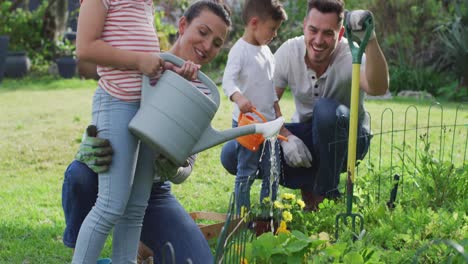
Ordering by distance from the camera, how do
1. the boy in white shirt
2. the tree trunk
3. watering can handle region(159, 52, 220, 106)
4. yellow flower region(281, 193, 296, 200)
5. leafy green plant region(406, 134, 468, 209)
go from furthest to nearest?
the tree trunk → the boy in white shirt → leafy green plant region(406, 134, 468, 209) → yellow flower region(281, 193, 296, 200) → watering can handle region(159, 52, 220, 106)

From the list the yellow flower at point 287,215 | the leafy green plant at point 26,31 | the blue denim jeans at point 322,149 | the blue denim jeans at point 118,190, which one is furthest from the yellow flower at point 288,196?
the leafy green plant at point 26,31

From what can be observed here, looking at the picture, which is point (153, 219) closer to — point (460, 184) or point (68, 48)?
point (460, 184)

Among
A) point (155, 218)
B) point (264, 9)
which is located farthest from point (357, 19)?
point (264, 9)

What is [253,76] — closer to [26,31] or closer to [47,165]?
[47,165]

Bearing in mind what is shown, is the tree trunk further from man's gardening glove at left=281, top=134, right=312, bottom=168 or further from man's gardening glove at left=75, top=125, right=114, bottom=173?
man's gardening glove at left=75, top=125, right=114, bottom=173

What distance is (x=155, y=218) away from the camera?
9.25ft

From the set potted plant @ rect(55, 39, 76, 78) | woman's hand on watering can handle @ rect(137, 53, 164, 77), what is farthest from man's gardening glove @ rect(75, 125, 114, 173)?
potted plant @ rect(55, 39, 76, 78)

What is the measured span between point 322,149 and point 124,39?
4.52 ft

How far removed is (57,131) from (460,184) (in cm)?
370

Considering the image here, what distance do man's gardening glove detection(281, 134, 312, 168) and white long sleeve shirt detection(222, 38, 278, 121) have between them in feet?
0.47

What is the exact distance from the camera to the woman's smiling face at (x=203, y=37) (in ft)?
8.62

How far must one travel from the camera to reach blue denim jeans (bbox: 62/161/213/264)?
2.71 metres

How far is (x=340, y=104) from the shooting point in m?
3.56

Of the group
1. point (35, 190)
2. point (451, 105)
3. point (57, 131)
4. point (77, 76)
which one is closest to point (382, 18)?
point (451, 105)
